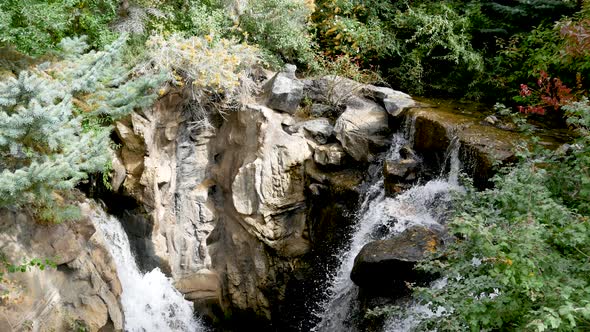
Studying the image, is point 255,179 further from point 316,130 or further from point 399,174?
point 399,174

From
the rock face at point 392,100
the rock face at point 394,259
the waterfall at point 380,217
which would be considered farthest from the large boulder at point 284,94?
the rock face at point 394,259

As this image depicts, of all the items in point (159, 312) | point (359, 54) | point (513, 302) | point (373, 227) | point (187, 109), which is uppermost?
point (359, 54)

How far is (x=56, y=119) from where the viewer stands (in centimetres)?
529

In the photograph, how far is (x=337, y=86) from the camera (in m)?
9.23

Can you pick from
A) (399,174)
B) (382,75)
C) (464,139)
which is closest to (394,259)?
(399,174)

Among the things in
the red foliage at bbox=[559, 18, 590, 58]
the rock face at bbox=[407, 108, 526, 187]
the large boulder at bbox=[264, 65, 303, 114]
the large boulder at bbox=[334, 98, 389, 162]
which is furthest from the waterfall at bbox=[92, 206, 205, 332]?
the red foliage at bbox=[559, 18, 590, 58]

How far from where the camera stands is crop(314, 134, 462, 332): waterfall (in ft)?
23.9

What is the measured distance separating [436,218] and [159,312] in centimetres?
470

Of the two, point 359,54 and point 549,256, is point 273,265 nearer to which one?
point 359,54

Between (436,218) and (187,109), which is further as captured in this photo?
(187,109)

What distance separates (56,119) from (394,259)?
423 centimetres

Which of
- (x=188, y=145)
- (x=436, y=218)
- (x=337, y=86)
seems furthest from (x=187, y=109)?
(x=436, y=218)

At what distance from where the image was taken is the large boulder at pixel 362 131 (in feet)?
27.4

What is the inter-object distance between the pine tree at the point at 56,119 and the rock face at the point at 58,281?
422 millimetres
